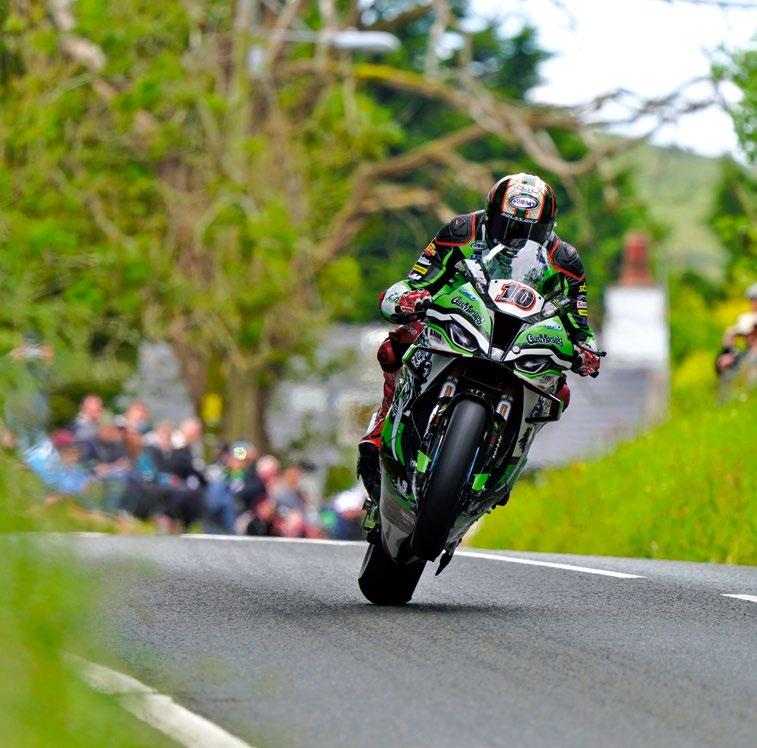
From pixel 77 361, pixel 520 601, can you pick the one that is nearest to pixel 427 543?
pixel 520 601

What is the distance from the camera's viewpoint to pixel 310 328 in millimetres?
32000

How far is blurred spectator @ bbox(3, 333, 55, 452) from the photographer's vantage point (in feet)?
17.8

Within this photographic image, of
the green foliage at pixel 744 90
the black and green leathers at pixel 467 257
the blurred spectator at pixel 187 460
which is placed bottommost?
the blurred spectator at pixel 187 460

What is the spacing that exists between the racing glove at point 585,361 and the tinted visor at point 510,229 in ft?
1.89

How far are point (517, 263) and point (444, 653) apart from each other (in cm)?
216

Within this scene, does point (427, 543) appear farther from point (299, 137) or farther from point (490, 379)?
point (299, 137)

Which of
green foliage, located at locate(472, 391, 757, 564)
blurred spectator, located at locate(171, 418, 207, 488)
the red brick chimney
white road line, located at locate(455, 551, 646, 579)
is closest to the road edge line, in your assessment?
white road line, located at locate(455, 551, 646, 579)

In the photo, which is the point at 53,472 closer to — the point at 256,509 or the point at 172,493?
the point at 172,493

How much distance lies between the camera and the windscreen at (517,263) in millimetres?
9500

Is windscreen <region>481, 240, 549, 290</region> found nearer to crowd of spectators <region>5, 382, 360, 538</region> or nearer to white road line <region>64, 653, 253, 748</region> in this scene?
white road line <region>64, 653, 253, 748</region>

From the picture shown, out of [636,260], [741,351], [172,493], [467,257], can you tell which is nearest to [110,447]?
[172,493]

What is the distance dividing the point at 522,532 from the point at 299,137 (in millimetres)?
15609

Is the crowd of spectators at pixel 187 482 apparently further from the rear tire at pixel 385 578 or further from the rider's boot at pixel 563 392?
the rider's boot at pixel 563 392

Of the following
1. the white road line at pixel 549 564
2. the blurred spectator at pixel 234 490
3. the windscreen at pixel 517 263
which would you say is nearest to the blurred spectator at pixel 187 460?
the blurred spectator at pixel 234 490
